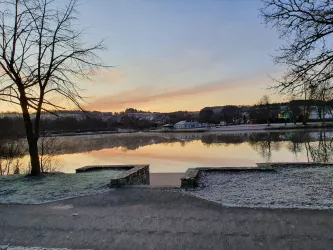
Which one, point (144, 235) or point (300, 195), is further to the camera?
point (300, 195)

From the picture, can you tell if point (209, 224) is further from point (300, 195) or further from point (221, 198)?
point (300, 195)

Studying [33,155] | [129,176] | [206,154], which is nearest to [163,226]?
[129,176]

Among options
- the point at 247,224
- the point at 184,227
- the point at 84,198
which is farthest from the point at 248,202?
the point at 84,198

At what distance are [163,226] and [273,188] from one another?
3.33 meters

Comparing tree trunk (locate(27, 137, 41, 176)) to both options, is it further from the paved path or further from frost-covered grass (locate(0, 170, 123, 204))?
the paved path

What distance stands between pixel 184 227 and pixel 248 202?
1.73m

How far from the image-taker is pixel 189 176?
7551mm

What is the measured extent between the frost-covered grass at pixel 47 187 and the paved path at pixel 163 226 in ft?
2.81

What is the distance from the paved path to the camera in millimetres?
4227

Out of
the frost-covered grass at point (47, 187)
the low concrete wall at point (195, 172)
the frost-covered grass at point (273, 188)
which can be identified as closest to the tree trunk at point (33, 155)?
the frost-covered grass at point (47, 187)

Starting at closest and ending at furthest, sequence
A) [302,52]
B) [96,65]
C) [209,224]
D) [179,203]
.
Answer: [209,224] → [179,203] → [302,52] → [96,65]

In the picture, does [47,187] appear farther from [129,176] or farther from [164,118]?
[164,118]

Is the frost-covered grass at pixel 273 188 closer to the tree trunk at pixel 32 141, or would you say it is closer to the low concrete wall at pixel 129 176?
the low concrete wall at pixel 129 176

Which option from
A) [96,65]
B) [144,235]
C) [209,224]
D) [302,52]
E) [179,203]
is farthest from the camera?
Result: [96,65]
